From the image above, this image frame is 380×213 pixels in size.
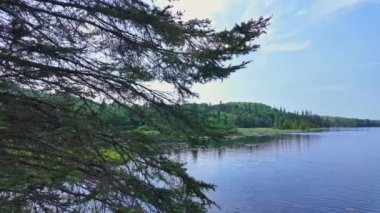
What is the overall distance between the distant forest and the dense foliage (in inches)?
3.3

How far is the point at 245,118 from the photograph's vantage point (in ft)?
326

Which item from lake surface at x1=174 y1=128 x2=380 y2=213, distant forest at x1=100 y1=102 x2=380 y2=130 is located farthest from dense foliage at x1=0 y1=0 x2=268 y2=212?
lake surface at x1=174 y1=128 x2=380 y2=213

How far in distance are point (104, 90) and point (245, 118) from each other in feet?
313

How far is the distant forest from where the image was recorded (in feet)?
17.1

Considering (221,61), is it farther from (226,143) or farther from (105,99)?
(105,99)

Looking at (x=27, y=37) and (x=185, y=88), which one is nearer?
(x=27, y=37)

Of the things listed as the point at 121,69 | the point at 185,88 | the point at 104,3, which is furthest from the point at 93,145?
the point at 104,3

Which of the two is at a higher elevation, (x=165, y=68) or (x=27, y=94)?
(x=165, y=68)

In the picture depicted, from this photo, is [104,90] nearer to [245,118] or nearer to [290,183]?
[290,183]

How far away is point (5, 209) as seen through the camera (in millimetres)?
3516

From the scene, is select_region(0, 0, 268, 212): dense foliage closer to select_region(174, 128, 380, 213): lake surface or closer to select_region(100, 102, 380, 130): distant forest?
select_region(100, 102, 380, 130): distant forest

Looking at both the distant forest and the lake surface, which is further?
the lake surface

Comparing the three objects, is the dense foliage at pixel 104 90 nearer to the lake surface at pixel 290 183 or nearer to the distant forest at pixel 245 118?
the distant forest at pixel 245 118

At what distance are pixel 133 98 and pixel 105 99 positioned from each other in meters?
0.34
